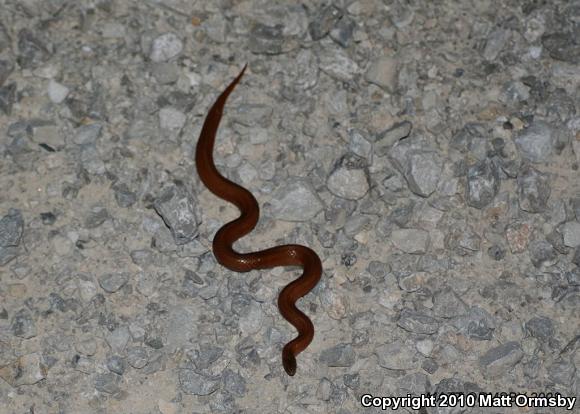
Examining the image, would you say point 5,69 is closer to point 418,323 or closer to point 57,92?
point 57,92

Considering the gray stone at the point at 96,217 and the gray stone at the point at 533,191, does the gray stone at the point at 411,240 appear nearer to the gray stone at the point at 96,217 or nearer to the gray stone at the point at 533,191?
the gray stone at the point at 533,191

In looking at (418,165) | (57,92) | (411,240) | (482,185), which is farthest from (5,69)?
(482,185)

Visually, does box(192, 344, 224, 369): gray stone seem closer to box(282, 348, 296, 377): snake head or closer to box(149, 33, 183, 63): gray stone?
box(282, 348, 296, 377): snake head

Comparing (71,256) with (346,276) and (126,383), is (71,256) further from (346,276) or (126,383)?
(346,276)

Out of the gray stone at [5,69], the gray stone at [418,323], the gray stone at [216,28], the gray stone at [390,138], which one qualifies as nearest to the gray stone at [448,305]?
the gray stone at [418,323]

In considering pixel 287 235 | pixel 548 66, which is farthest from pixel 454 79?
pixel 287 235

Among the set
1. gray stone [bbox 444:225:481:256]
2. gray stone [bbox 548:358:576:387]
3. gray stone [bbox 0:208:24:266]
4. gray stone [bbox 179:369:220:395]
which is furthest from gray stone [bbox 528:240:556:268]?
gray stone [bbox 0:208:24:266]
